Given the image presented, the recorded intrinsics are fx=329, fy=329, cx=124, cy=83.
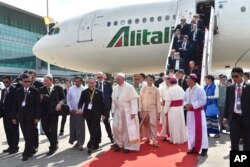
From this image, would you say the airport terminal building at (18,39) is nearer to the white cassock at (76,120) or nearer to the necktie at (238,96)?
the white cassock at (76,120)

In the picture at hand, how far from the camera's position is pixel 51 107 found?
6855 millimetres

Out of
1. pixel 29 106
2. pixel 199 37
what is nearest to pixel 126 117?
pixel 29 106

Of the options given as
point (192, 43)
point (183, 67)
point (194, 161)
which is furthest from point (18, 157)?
point (192, 43)

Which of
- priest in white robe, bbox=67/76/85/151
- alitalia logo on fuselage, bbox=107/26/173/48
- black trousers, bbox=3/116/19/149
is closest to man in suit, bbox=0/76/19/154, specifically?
black trousers, bbox=3/116/19/149

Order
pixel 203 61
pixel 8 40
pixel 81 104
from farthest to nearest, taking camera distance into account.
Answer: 1. pixel 8 40
2. pixel 203 61
3. pixel 81 104

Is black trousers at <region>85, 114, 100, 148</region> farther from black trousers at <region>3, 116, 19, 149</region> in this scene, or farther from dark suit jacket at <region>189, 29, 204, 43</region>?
dark suit jacket at <region>189, 29, 204, 43</region>

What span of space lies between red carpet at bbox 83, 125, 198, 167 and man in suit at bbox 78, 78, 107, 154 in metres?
0.53

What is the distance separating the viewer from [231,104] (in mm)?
5230

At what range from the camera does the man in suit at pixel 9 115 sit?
7016 mm

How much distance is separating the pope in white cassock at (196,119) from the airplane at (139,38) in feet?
14.2

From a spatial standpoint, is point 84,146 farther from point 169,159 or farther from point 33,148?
point 169,159

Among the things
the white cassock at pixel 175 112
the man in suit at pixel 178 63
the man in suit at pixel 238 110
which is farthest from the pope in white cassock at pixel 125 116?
the man in suit at pixel 178 63

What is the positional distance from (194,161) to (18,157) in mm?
3465

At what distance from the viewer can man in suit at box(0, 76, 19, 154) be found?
7016mm
